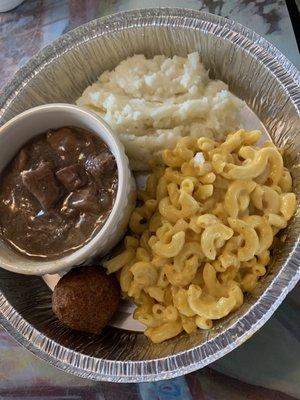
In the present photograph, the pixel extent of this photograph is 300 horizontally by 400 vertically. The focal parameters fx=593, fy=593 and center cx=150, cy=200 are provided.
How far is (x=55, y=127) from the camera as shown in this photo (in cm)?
113

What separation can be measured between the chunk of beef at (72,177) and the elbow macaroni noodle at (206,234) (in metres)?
0.15

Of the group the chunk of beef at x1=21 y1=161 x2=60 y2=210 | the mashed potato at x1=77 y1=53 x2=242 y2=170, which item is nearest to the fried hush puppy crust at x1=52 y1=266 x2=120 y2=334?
the chunk of beef at x1=21 y1=161 x2=60 y2=210

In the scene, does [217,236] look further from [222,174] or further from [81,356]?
[81,356]

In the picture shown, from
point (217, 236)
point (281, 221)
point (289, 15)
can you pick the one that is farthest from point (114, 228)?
point (289, 15)

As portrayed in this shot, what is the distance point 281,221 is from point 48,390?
1.88 ft

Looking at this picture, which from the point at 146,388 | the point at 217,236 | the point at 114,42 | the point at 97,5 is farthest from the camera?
the point at 97,5

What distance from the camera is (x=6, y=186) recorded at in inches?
43.6

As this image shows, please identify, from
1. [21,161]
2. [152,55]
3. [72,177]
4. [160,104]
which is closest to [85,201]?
[72,177]

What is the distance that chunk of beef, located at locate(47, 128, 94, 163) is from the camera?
109cm

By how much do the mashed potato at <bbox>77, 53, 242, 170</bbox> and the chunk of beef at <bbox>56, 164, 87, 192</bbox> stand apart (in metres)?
0.15

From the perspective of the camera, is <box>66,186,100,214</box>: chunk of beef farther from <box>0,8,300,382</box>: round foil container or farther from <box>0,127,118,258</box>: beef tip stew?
<box>0,8,300,382</box>: round foil container

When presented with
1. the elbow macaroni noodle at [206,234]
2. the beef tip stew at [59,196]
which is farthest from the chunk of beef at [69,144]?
the elbow macaroni noodle at [206,234]

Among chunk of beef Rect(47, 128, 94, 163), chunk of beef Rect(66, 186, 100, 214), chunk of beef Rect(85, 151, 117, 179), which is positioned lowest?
chunk of beef Rect(66, 186, 100, 214)

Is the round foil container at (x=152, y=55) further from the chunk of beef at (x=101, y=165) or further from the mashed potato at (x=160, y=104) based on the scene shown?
the chunk of beef at (x=101, y=165)
